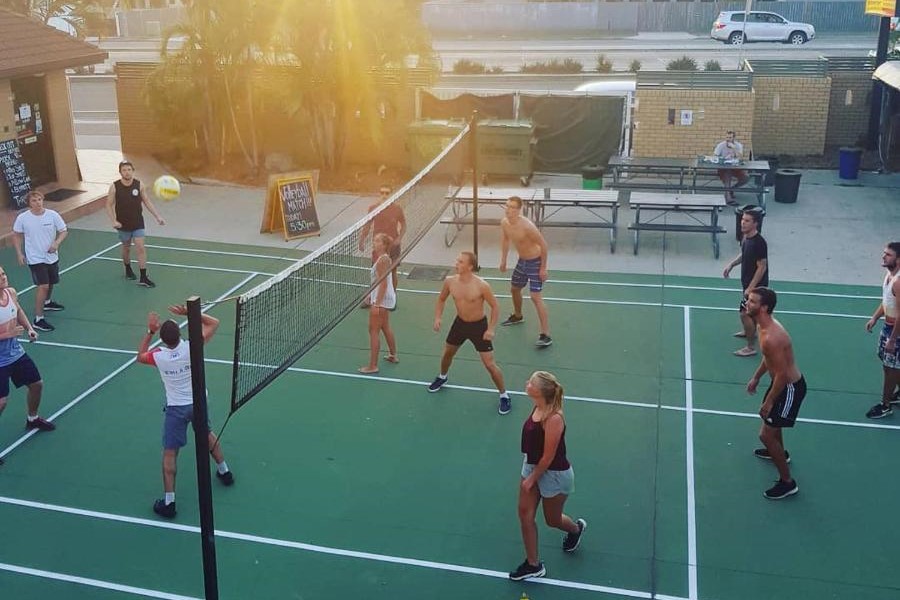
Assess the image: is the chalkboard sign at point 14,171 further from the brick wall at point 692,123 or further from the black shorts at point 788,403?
the black shorts at point 788,403

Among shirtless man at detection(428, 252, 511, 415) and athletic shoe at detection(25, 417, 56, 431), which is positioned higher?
shirtless man at detection(428, 252, 511, 415)

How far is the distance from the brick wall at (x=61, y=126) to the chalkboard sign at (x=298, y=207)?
5879 millimetres

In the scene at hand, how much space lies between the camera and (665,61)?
3872 cm

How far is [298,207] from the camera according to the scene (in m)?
17.0

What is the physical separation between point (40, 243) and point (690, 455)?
860 cm

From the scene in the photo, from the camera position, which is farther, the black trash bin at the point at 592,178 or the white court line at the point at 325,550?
the black trash bin at the point at 592,178

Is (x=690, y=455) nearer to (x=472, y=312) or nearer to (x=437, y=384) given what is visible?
(x=472, y=312)

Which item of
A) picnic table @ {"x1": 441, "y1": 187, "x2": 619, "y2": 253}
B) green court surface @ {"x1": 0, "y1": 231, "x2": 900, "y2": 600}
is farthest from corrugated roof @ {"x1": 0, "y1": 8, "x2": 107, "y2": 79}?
picnic table @ {"x1": 441, "y1": 187, "x2": 619, "y2": 253}

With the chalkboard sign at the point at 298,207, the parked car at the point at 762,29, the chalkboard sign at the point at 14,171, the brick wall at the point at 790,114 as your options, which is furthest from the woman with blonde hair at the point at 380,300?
the parked car at the point at 762,29

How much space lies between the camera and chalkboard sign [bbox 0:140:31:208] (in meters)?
17.7

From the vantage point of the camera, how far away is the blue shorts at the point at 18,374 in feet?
30.5

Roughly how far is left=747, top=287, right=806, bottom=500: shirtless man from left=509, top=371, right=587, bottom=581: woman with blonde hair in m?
2.16

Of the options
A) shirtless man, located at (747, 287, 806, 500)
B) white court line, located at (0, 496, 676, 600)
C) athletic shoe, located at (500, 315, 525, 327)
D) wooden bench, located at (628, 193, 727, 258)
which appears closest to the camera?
white court line, located at (0, 496, 676, 600)

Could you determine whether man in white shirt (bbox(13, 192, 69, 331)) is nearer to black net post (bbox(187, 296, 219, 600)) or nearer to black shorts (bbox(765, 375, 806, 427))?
black net post (bbox(187, 296, 219, 600))
